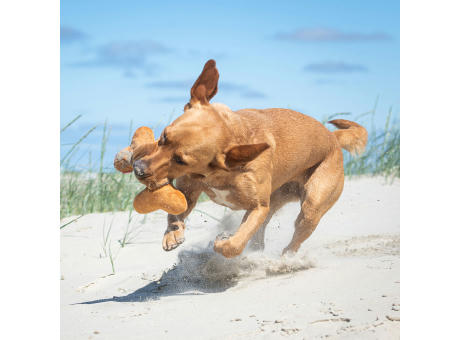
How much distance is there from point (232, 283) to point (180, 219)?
1.73 ft

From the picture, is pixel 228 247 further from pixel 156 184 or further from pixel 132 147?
pixel 132 147

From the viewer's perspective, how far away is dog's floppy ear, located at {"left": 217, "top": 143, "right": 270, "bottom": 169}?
9.30 feet

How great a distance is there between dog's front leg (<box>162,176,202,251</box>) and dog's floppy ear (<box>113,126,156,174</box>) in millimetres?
285

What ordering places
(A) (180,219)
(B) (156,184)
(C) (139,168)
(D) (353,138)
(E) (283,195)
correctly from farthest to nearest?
(D) (353,138) → (E) (283,195) → (A) (180,219) → (B) (156,184) → (C) (139,168)

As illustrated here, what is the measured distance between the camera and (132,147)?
3.19 m

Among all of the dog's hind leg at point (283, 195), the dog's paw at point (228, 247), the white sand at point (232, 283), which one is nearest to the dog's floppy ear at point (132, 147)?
the dog's paw at point (228, 247)

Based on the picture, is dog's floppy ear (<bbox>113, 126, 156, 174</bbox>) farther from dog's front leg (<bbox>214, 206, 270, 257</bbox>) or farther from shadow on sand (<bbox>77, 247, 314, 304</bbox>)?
shadow on sand (<bbox>77, 247, 314, 304</bbox>)

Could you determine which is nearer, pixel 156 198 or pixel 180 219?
pixel 156 198

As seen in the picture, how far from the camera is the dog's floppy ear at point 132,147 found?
10.3 feet

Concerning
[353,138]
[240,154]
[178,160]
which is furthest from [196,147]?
[353,138]

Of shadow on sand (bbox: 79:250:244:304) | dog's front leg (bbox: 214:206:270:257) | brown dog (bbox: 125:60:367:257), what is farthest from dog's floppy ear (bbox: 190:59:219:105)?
shadow on sand (bbox: 79:250:244:304)

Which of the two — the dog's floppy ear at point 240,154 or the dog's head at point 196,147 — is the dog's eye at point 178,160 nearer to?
the dog's head at point 196,147
